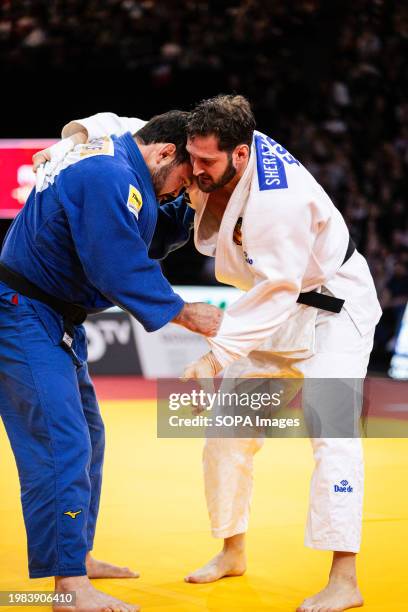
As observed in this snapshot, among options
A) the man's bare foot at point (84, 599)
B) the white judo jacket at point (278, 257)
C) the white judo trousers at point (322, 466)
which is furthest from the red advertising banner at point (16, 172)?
the man's bare foot at point (84, 599)

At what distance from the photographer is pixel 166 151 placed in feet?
10.9

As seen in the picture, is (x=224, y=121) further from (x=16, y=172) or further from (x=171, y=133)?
(x=16, y=172)

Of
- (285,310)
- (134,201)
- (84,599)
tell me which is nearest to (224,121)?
(134,201)

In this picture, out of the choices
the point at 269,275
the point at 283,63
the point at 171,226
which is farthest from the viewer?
the point at 283,63

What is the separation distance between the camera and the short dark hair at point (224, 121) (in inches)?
125

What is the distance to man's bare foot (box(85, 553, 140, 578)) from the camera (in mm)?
3600

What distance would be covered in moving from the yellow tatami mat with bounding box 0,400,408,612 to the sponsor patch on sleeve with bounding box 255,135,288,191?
1.48 m

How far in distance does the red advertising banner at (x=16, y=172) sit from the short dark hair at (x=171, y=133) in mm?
4616

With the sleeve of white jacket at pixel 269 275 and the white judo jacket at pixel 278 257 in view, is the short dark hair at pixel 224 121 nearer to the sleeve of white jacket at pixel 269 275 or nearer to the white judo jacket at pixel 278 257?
the white judo jacket at pixel 278 257

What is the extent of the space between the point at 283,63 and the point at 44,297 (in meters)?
10.4

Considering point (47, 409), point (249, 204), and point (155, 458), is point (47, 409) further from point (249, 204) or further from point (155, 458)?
point (155, 458)

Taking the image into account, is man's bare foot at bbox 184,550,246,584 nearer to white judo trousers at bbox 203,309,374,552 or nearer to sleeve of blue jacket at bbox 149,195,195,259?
white judo trousers at bbox 203,309,374,552

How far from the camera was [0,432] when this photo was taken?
669 cm

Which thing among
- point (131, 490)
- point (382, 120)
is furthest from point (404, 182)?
point (131, 490)
